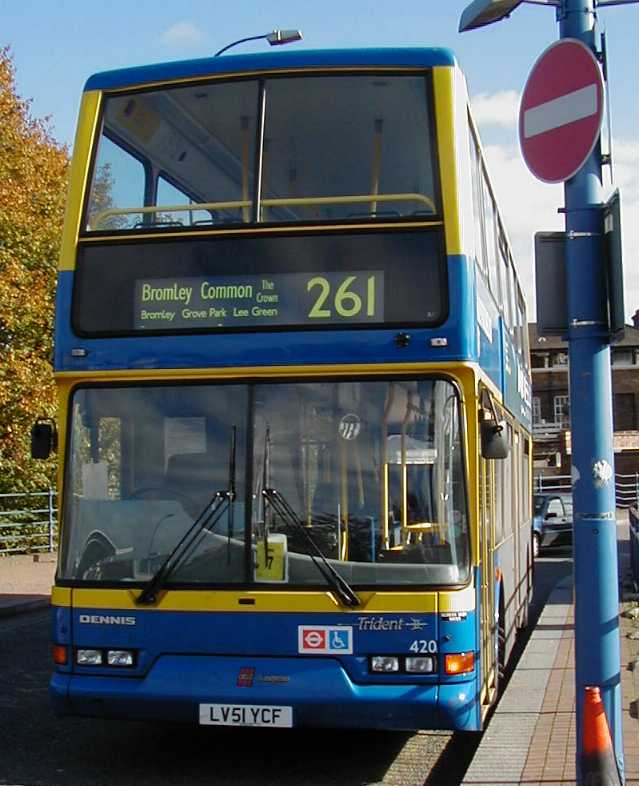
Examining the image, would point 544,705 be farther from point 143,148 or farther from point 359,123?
point 143,148

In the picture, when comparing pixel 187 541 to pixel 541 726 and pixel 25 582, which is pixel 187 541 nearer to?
pixel 541 726

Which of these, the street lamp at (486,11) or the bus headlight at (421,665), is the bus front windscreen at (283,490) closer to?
the bus headlight at (421,665)

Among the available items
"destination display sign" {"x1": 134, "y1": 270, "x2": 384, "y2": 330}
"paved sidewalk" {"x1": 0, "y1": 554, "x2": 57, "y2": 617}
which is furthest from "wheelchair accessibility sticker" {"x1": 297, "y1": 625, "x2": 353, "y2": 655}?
"paved sidewalk" {"x1": 0, "y1": 554, "x2": 57, "y2": 617}

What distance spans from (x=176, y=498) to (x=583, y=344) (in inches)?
104

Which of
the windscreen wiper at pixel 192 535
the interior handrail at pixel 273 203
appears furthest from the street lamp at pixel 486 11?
the windscreen wiper at pixel 192 535

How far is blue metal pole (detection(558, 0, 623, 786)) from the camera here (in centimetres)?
604

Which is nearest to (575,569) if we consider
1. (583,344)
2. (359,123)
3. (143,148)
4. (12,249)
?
(583,344)

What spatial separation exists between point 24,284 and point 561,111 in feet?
70.6

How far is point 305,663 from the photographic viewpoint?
7094 mm

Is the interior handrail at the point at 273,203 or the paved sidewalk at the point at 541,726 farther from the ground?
the interior handrail at the point at 273,203

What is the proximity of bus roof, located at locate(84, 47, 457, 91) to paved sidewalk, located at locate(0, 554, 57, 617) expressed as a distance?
10.3 meters

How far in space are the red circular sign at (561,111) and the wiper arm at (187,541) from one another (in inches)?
106

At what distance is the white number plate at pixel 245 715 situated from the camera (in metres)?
7.01

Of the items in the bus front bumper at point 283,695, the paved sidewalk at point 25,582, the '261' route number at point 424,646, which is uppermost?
the '261' route number at point 424,646
